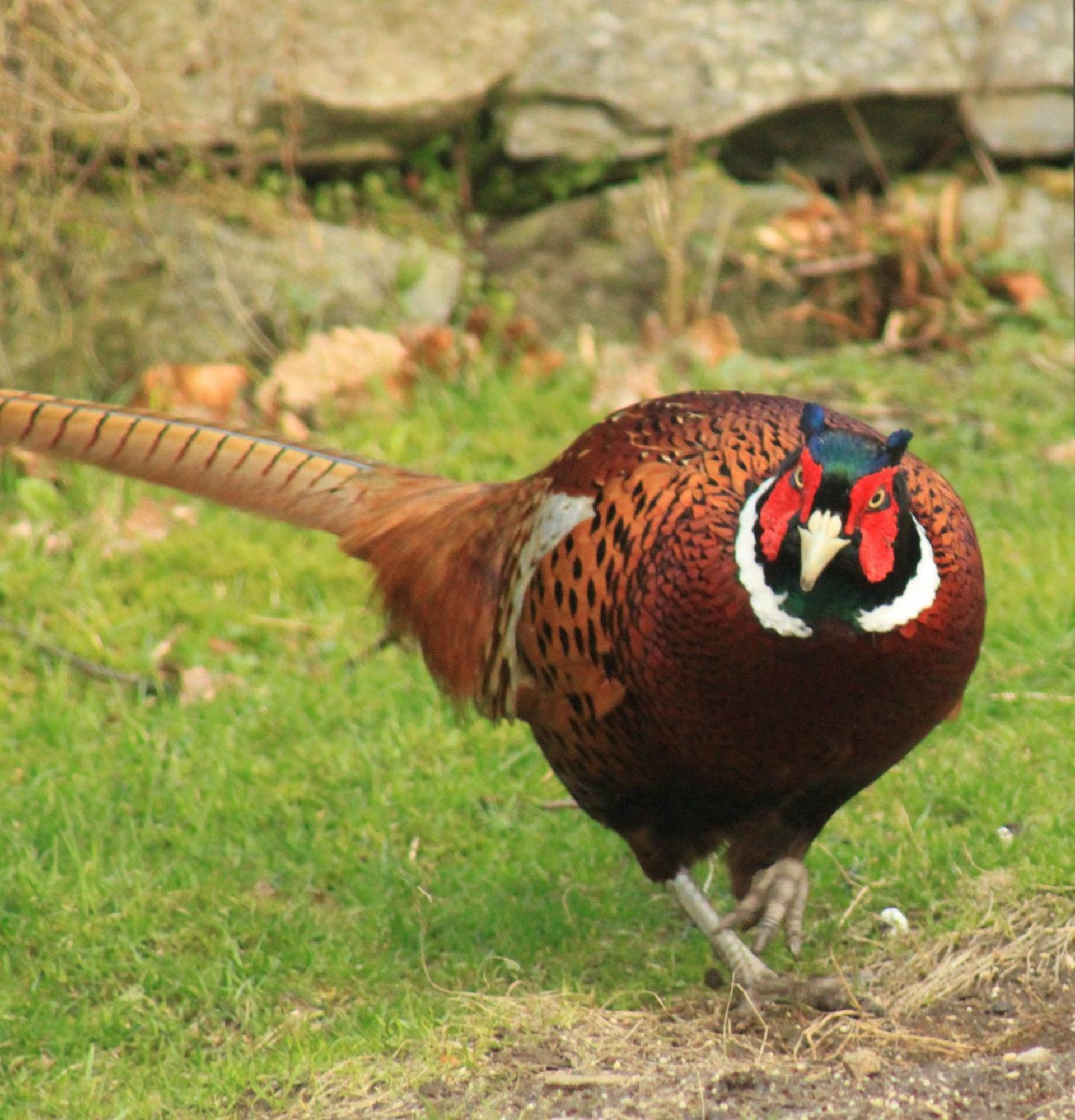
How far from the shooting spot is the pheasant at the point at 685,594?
2494mm

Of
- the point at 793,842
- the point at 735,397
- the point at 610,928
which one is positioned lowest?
the point at 610,928

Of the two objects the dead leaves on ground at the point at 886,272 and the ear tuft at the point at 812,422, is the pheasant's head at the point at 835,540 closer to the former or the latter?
the ear tuft at the point at 812,422

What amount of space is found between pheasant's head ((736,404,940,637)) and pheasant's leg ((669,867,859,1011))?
806 millimetres

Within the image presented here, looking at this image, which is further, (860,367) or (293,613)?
(860,367)

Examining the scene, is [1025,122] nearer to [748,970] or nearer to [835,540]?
[748,970]

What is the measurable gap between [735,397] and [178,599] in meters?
1.92

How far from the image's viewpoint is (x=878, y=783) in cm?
371

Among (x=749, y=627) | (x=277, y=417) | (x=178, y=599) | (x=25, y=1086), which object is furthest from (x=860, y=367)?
(x=25, y=1086)

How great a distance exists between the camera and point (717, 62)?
225 inches

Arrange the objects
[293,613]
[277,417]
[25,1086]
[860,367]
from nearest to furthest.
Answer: [25,1086] → [293,613] → [277,417] → [860,367]

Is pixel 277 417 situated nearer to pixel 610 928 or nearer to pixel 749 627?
pixel 610 928

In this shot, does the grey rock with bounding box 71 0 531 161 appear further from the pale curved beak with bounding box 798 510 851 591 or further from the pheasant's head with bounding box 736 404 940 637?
the pale curved beak with bounding box 798 510 851 591

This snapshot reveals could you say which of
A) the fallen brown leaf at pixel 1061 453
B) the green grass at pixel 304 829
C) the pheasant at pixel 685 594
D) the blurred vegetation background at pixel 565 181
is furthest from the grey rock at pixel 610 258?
the pheasant at pixel 685 594

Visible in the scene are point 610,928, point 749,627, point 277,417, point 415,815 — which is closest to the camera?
point 749,627
